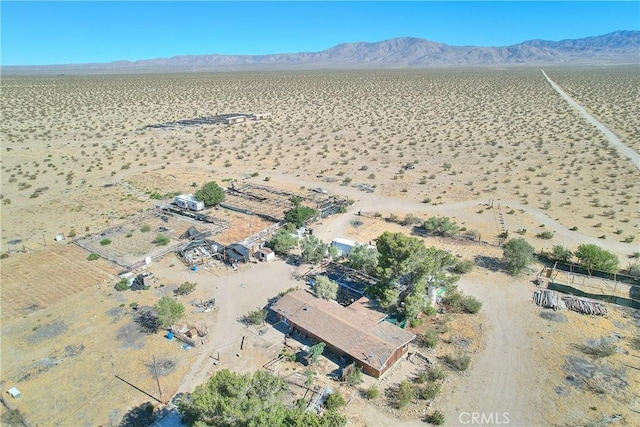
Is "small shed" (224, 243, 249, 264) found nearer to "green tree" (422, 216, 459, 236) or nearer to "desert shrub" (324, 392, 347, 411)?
"desert shrub" (324, 392, 347, 411)

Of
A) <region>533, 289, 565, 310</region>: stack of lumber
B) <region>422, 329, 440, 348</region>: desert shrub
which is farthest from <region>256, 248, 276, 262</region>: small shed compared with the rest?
<region>533, 289, 565, 310</region>: stack of lumber

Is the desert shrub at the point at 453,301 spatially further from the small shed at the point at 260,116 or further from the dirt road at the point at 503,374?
the small shed at the point at 260,116

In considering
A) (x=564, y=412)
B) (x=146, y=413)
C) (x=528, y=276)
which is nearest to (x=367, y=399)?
(x=564, y=412)

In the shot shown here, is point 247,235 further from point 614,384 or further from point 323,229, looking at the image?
point 614,384

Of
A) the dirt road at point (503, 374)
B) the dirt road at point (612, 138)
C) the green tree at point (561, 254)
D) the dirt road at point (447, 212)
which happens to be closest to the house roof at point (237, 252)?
the dirt road at point (447, 212)

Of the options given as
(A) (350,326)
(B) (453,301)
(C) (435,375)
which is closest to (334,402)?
(A) (350,326)
